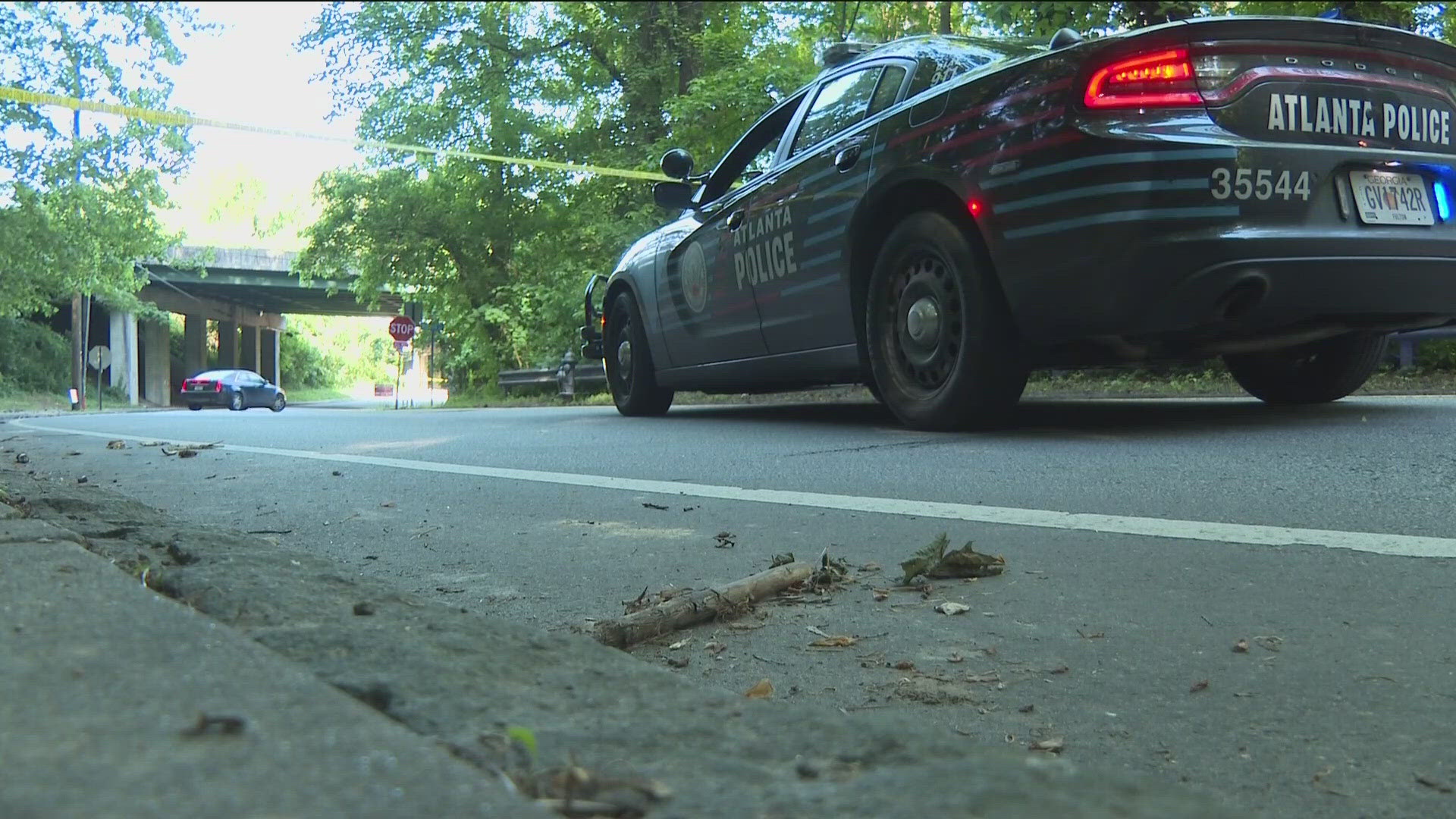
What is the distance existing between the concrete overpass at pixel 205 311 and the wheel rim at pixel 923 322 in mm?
31614

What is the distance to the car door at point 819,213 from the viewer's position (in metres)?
5.92

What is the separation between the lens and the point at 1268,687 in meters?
2.02

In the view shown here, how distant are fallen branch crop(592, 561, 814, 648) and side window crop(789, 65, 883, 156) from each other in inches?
149

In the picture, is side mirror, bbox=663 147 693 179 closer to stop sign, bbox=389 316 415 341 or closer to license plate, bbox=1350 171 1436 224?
license plate, bbox=1350 171 1436 224

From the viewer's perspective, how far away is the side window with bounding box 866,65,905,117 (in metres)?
5.91

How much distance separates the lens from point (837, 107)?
640cm

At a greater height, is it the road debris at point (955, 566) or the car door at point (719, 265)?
the car door at point (719, 265)

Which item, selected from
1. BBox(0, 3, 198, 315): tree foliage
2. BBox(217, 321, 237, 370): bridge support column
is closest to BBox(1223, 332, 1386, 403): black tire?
BBox(0, 3, 198, 315): tree foliage

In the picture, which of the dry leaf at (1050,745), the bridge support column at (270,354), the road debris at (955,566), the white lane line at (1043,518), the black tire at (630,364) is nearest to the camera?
the dry leaf at (1050,745)

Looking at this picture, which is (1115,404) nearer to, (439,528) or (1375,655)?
(439,528)

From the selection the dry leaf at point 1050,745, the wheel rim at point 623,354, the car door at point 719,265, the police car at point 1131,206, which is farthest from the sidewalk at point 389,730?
the wheel rim at point 623,354

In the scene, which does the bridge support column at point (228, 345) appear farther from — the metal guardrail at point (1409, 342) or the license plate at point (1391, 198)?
the license plate at point (1391, 198)

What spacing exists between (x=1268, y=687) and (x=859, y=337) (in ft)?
13.3

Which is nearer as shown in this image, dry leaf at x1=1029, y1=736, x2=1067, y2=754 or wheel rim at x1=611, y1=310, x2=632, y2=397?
dry leaf at x1=1029, y1=736, x2=1067, y2=754
